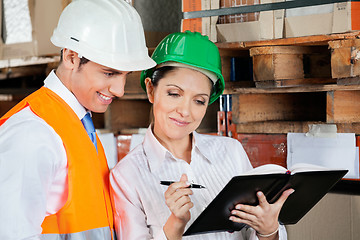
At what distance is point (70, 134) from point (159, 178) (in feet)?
1.73

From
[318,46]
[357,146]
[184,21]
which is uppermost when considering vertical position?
[184,21]

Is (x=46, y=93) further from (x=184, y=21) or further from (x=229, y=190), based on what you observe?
(x=184, y=21)

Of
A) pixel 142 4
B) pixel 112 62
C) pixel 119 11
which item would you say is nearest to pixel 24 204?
pixel 112 62

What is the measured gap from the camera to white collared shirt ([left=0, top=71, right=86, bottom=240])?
179cm

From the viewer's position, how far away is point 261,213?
6.97ft

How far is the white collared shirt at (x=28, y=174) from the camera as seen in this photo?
5.86 feet

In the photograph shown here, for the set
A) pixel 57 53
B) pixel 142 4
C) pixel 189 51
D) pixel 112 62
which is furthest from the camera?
pixel 57 53

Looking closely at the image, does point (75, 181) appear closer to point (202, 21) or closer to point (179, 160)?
point (179, 160)

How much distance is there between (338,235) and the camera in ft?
8.96

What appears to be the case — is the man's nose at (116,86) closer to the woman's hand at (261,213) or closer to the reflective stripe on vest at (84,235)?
the reflective stripe on vest at (84,235)

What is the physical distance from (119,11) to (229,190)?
91 centimetres

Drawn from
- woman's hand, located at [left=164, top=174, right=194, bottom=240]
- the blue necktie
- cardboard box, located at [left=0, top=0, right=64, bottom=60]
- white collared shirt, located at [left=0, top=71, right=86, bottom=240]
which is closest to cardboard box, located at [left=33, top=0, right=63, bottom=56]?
cardboard box, located at [left=0, top=0, right=64, bottom=60]

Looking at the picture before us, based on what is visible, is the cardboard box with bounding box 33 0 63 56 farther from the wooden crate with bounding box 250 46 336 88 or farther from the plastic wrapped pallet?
the wooden crate with bounding box 250 46 336 88

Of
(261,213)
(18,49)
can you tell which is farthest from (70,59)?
(18,49)
